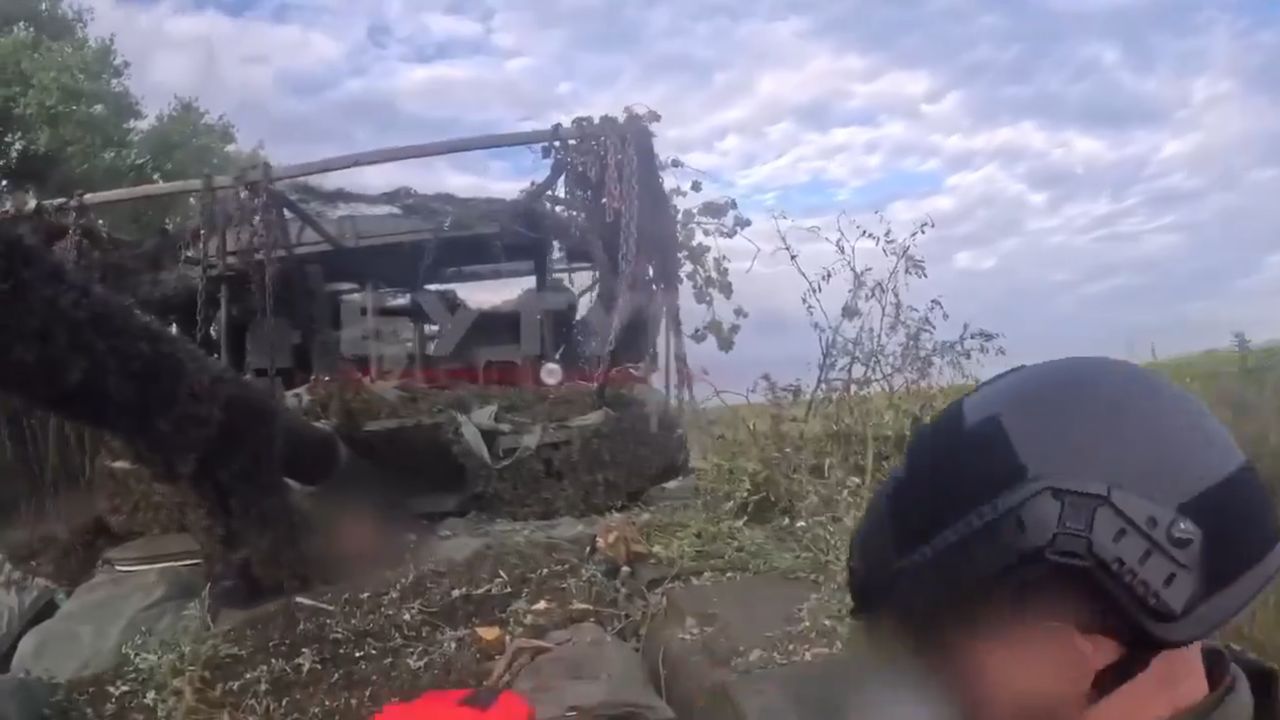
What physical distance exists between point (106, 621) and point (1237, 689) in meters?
2.41

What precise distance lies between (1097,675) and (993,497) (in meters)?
0.13

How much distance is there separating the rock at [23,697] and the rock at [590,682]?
1.07 meters

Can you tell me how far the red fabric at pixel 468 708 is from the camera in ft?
4.58

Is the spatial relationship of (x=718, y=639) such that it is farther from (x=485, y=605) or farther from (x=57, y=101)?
(x=57, y=101)

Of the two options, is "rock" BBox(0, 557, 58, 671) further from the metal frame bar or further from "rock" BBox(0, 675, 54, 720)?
the metal frame bar

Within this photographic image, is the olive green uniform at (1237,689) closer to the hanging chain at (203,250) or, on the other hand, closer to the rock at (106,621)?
the hanging chain at (203,250)

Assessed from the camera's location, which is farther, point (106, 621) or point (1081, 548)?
point (106, 621)

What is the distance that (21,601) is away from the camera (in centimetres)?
263

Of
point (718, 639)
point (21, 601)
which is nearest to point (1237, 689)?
point (718, 639)

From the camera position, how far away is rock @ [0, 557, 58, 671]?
2584 mm

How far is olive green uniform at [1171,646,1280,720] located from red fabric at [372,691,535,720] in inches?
35.4

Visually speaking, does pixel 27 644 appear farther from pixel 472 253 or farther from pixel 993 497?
pixel 993 497

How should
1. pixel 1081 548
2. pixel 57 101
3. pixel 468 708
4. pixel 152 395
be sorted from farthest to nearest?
1. pixel 57 101
2. pixel 152 395
3. pixel 468 708
4. pixel 1081 548

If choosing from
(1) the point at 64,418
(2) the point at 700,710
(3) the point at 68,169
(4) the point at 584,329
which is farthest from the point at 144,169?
(2) the point at 700,710
